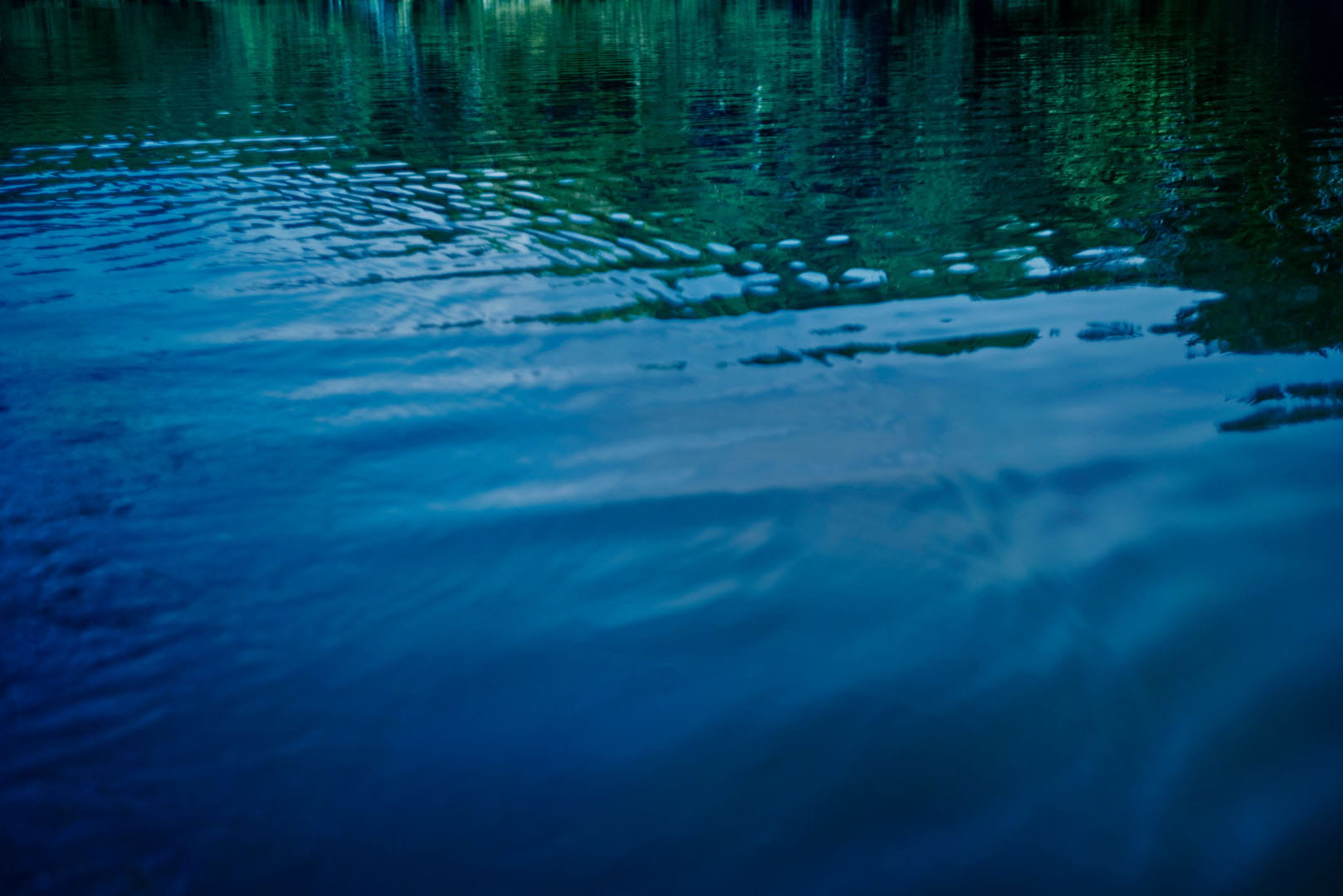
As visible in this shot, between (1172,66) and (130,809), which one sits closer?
(130,809)

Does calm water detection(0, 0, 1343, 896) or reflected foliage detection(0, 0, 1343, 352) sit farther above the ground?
reflected foliage detection(0, 0, 1343, 352)

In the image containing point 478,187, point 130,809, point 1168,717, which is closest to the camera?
point 130,809

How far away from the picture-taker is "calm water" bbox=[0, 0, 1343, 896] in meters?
2.94

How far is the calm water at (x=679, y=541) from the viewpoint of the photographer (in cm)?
294

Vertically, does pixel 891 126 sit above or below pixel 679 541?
above

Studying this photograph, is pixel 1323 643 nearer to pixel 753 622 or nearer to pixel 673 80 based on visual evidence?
pixel 753 622

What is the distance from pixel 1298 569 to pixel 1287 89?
1847cm

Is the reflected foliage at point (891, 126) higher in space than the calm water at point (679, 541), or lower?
higher

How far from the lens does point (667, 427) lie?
544 cm

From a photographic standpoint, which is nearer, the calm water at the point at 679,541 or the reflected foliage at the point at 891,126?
the calm water at the point at 679,541

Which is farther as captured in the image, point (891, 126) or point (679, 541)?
point (891, 126)

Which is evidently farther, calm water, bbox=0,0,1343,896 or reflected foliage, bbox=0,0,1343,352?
reflected foliage, bbox=0,0,1343,352

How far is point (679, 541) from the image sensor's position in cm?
442

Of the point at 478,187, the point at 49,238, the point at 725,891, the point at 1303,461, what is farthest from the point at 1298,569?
the point at 49,238
